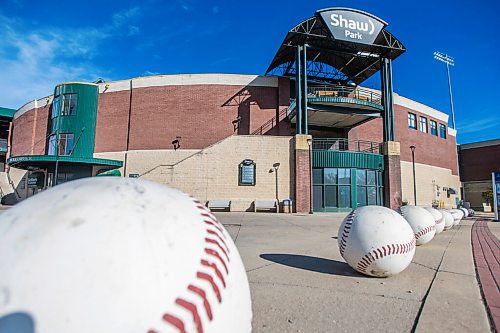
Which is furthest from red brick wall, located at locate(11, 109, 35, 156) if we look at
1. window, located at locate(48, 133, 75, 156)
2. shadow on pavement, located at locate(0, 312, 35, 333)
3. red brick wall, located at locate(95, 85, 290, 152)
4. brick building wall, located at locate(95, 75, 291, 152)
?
shadow on pavement, located at locate(0, 312, 35, 333)

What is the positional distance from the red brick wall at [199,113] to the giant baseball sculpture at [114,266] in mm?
25686

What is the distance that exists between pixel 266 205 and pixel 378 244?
1811 centimetres

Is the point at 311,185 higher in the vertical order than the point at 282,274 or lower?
higher

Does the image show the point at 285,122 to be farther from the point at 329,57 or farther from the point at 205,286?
the point at 205,286

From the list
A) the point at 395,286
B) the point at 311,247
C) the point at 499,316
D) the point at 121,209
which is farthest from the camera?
the point at 311,247

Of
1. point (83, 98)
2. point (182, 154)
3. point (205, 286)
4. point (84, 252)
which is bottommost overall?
point (205, 286)

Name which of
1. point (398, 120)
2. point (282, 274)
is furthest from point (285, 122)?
point (282, 274)

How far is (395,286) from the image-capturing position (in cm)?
441

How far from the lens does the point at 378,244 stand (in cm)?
469

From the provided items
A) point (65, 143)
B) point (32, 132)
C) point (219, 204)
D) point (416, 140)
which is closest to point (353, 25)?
point (416, 140)

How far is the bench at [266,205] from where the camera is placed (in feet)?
74.2

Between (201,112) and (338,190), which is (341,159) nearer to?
(338,190)

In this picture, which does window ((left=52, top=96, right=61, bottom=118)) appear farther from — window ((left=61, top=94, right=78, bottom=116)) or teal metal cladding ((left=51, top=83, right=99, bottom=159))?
window ((left=61, top=94, right=78, bottom=116))

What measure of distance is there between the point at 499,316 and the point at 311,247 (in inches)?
190
